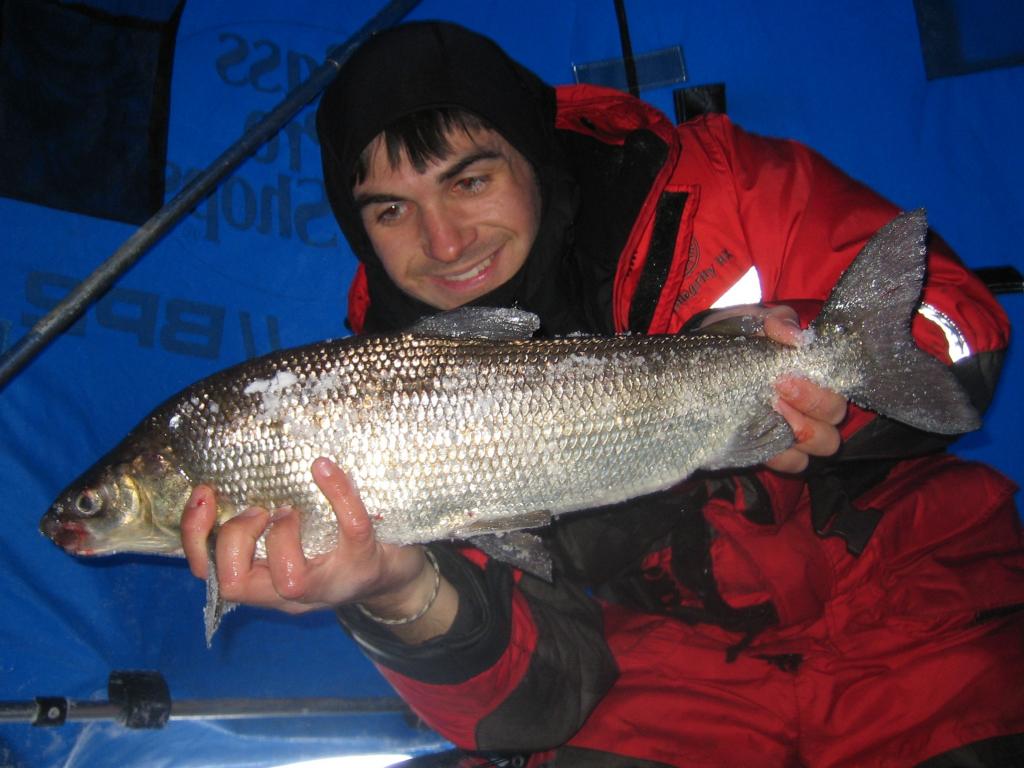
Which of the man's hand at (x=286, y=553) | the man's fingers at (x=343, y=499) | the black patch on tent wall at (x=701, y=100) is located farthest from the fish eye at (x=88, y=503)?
the black patch on tent wall at (x=701, y=100)

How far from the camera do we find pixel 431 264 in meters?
2.27

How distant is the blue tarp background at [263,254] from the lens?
2.97m

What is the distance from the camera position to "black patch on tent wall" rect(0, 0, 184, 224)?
2.96 m

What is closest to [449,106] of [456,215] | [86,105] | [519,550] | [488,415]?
[456,215]

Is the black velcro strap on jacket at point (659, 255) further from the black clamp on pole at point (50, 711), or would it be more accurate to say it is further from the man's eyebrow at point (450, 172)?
the black clamp on pole at point (50, 711)

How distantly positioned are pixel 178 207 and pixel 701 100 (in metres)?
2.54

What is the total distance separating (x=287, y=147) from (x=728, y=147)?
7.05ft

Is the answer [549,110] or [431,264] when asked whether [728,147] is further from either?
[431,264]

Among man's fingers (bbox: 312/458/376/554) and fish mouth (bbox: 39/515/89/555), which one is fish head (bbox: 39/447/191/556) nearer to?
fish mouth (bbox: 39/515/89/555)

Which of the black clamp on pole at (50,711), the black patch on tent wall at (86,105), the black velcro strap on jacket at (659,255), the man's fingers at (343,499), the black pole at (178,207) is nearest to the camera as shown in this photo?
the man's fingers at (343,499)

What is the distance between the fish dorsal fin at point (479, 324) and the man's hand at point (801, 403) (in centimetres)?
53

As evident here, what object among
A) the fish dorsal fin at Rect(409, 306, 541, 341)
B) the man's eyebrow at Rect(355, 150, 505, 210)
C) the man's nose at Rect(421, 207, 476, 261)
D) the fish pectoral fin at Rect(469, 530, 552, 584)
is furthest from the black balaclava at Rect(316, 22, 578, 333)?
the fish pectoral fin at Rect(469, 530, 552, 584)

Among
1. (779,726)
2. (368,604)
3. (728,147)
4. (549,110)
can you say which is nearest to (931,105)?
(728,147)

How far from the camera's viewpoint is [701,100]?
3.49m
